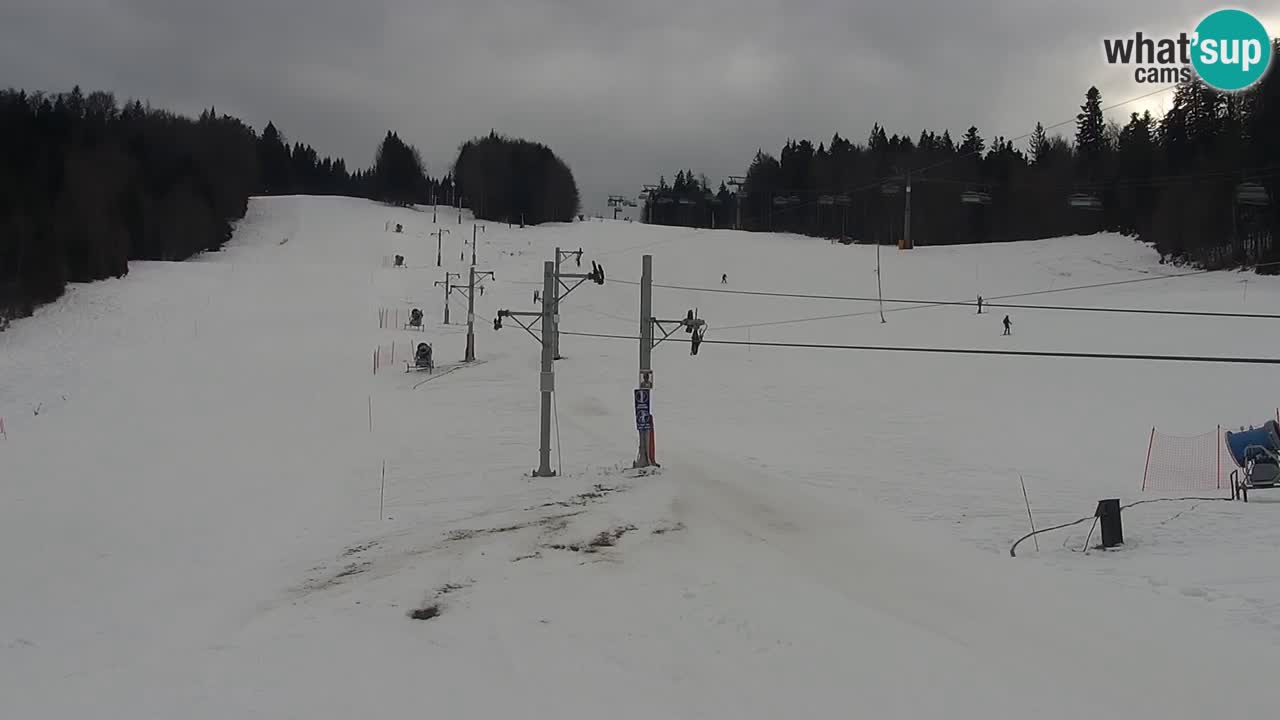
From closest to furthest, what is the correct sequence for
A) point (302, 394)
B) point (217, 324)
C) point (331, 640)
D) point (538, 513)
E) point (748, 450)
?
point (331, 640), point (538, 513), point (748, 450), point (302, 394), point (217, 324)

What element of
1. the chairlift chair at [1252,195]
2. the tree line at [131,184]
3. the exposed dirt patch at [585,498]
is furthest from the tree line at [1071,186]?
the tree line at [131,184]

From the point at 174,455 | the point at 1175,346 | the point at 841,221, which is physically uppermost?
the point at 841,221

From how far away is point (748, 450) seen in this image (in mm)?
25000

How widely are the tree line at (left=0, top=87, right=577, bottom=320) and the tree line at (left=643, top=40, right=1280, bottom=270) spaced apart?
113ft

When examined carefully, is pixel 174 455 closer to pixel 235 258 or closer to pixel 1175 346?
pixel 1175 346

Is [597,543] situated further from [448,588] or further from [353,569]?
[353,569]

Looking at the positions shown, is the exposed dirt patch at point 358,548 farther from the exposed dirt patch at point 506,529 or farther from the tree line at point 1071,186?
the tree line at point 1071,186

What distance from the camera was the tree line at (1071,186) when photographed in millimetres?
57719

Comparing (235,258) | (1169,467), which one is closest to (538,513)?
(1169,467)

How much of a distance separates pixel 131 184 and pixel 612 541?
72.3 meters

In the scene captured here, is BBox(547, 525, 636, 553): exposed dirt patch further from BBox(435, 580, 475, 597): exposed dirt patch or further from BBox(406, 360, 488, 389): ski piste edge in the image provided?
BBox(406, 360, 488, 389): ski piste edge

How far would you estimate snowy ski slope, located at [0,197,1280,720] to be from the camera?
923cm

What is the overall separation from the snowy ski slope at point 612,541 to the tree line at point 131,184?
703cm

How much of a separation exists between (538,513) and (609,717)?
7.46 m
